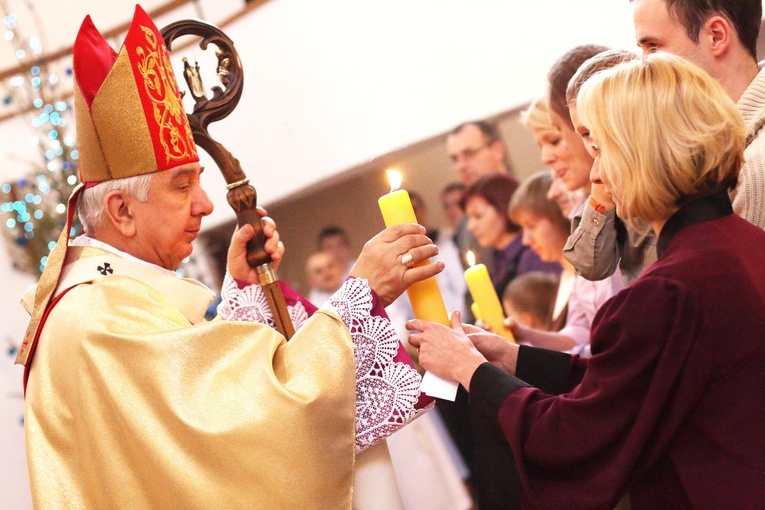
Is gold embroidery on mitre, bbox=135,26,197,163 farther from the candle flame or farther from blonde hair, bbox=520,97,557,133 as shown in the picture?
blonde hair, bbox=520,97,557,133

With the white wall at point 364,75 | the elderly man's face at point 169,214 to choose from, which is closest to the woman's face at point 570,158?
the elderly man's face at point 169,214

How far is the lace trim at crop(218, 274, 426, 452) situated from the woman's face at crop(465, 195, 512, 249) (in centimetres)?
299

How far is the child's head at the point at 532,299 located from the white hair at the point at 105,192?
91.6 inches

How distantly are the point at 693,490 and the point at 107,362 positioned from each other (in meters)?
1.36

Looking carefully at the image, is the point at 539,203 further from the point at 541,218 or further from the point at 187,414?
the point at 187,414

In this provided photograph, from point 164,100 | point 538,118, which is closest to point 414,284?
point 164,100

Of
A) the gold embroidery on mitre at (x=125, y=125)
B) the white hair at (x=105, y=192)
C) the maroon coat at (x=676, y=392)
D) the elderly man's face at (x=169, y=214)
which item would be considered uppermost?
the gold embroidery on mitre at (x=125, y=125)

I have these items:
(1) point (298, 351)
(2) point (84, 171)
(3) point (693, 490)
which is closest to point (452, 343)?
(1) point (298, 351)

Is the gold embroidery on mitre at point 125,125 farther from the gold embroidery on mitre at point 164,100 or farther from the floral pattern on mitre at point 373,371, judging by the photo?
the floral pattern on mitre at point 373,371

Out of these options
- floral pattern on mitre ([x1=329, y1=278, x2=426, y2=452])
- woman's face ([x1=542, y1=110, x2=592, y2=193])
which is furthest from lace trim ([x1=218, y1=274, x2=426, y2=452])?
woman's face ([x1=542, y1=110, x2=592, y2=193])

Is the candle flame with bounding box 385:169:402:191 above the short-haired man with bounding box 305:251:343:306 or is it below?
above

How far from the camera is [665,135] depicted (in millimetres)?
1746

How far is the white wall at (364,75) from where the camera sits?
563 cm

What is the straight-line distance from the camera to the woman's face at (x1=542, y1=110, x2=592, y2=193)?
2752 millimetres
